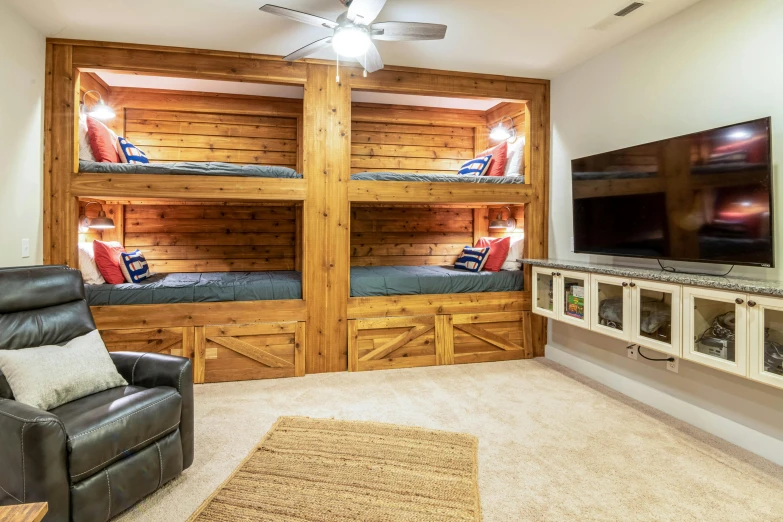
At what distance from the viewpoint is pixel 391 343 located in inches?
144

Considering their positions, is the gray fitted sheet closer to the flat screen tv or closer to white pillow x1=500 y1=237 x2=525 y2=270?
white pillow x1=500 y1=237 x2=525 y2=270

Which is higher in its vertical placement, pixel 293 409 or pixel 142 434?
pixel 142 434

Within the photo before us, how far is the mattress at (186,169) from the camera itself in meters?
3.19

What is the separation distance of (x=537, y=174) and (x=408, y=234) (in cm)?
155

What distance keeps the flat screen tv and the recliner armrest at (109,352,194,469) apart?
2.79 meters

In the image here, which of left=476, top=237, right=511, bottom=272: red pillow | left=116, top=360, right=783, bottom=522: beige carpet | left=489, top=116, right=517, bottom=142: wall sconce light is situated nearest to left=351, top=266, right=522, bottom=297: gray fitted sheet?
left=476, top=237, right=511, bottom=272: red pillow

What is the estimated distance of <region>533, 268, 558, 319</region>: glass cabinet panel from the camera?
3485 millimetres

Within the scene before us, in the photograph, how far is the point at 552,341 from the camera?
4020 mm

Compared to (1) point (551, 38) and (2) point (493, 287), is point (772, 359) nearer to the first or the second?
(2) point (493, 287)

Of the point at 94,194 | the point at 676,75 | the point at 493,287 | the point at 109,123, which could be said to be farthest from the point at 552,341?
the point at 109,123

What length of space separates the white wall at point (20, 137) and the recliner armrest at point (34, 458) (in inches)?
67.3

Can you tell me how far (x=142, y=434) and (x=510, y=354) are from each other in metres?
3.06

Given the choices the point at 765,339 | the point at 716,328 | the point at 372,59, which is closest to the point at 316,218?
the point at 372,59

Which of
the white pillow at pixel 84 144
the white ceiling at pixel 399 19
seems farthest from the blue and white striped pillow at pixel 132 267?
the white ceiling at pixel 399 19
